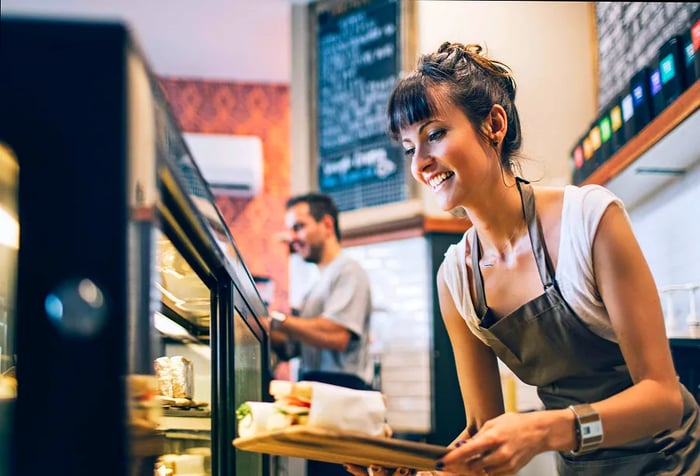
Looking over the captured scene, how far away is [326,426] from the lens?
3.56ft

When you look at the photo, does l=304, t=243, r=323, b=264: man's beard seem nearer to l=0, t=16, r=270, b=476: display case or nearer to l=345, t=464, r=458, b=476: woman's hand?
l=345, t=464, r=458, b=476: woman's hand

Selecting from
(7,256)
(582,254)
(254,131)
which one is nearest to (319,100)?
(254,131)

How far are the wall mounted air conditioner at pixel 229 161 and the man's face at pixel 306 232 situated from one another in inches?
97.3

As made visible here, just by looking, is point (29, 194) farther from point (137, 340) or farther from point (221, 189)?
point (221, 189)

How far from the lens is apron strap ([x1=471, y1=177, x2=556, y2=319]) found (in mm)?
1570

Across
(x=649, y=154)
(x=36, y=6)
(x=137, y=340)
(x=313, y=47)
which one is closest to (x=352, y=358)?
(x=649, y=154)

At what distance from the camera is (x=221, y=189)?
20.1ft

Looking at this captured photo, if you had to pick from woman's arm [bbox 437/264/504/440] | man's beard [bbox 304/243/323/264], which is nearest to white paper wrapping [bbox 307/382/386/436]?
woman's arm [bbox 437/264/504/440]

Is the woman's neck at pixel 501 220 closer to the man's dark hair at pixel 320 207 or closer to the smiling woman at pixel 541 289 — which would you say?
the smiling woman at pixel 541 289

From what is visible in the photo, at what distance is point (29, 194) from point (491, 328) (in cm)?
107

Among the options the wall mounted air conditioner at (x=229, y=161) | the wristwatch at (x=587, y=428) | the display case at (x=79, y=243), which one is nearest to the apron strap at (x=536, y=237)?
the wristwatch at (x=587, y=428)

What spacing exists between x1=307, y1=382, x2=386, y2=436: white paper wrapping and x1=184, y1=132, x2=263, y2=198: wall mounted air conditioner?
16.2ft

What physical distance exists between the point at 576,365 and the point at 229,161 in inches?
182

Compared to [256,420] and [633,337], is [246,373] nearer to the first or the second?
[256,420]
